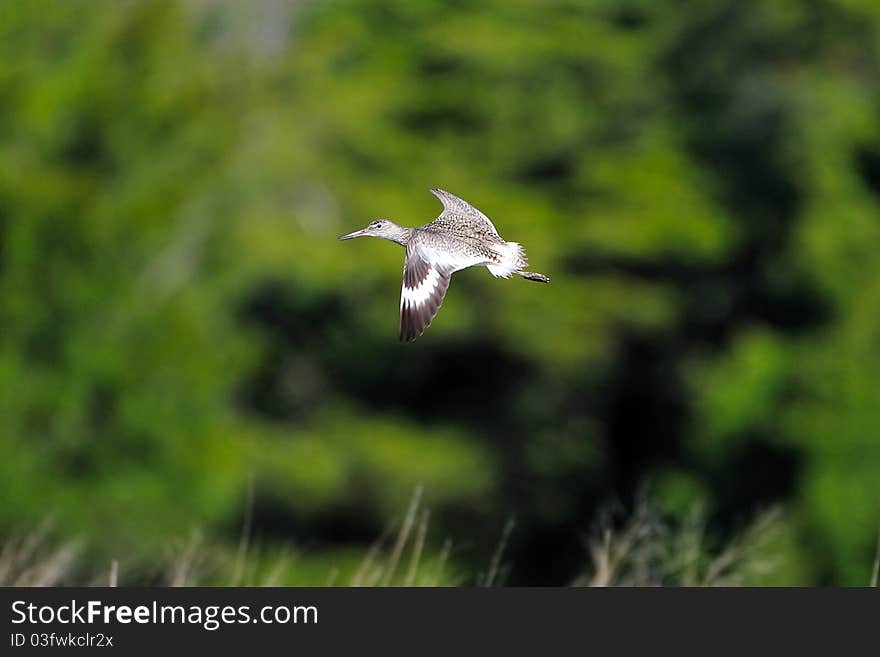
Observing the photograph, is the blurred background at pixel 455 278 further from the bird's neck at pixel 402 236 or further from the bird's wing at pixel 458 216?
the bird's neck at pixel 402 236

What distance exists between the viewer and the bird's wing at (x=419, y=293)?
3.35 m

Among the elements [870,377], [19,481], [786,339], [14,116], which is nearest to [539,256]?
[786,339]

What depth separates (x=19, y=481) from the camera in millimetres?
17969

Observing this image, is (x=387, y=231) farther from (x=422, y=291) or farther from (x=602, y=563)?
(x=602, y=563)

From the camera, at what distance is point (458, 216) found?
12.8ft

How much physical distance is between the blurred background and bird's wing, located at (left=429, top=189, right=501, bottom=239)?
14.2m

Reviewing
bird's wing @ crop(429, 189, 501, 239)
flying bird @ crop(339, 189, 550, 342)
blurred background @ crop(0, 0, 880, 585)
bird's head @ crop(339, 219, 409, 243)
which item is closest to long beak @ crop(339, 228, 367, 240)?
flying bird @ crop(339, 189, 550, 342)

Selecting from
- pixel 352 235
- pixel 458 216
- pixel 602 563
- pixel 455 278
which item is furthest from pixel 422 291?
pixel 455 278

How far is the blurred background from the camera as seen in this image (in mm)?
19516

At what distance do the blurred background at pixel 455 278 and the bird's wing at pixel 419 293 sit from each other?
47.8 feet

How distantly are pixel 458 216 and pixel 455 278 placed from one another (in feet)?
66.8
